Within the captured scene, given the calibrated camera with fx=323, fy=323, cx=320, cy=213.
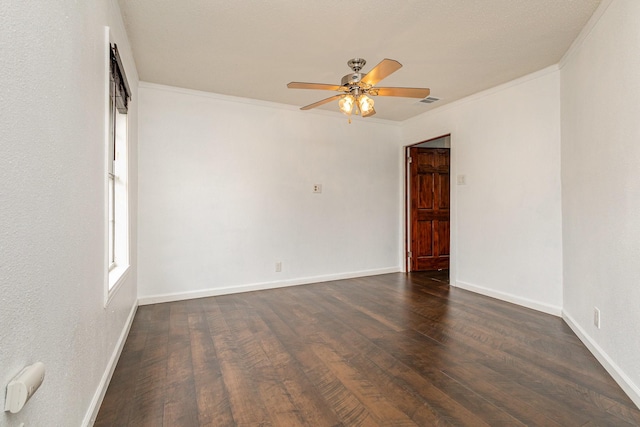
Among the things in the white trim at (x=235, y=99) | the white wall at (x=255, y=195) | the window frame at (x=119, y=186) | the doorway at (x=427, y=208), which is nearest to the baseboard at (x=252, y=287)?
the white wall at (x=255, y=195)

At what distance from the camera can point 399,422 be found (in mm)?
1698

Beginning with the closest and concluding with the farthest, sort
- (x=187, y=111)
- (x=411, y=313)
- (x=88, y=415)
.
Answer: (x=88, y=415)
(x=411, y=313)
(x=187, y=111)

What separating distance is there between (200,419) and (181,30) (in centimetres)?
283

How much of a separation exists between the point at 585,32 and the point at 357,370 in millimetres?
3212

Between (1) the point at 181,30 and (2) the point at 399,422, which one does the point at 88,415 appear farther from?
(1) the point at 181,30

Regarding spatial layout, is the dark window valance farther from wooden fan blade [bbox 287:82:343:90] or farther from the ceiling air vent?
the ceiling air vent

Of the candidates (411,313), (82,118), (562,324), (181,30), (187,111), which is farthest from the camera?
(187,111)

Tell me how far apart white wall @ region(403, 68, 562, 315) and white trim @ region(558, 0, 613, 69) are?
28 cm

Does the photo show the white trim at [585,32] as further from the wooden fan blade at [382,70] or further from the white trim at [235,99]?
the white trim at [235,99]

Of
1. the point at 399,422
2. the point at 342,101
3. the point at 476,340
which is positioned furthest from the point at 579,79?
the point at 399,422

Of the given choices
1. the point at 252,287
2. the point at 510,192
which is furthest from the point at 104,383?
the point at 510,192

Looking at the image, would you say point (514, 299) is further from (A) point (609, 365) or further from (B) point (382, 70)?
(B) point (382, 70)

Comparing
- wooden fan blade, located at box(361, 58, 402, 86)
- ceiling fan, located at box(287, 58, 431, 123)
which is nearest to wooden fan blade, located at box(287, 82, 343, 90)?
ceiling fan, located at box(287, 58, 431, 123)

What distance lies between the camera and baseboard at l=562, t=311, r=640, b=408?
188cm
